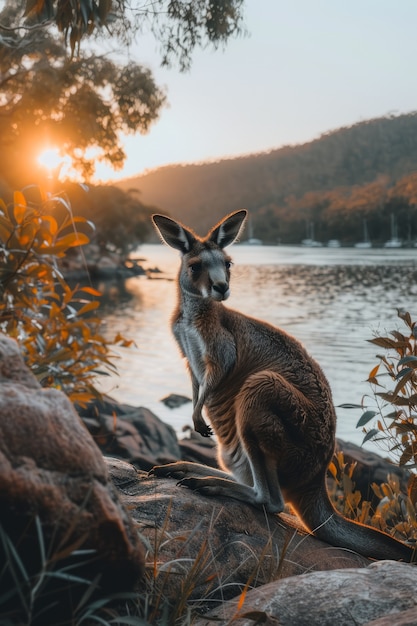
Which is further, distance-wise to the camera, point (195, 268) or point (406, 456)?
point (195, 268)

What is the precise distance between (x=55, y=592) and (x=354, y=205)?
15885 millimetres

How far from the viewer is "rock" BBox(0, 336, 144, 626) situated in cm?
196

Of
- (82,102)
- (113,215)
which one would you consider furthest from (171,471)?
(113,215)

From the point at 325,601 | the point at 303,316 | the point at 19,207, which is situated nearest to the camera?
the point at 325,601

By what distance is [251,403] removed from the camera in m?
3.43

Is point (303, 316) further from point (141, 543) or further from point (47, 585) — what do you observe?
point (47, 585)

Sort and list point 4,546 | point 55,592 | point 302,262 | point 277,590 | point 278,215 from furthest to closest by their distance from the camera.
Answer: point 302,262, point 278,215, point 277,590, point 55,592, point 4,546

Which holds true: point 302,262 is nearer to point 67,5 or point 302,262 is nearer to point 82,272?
Answer: point 82,272

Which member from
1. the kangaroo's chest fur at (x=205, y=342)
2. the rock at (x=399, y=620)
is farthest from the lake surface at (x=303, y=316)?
the rock at (x=399, y=620)

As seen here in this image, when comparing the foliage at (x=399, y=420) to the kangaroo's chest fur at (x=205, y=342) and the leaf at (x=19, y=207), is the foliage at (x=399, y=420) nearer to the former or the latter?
the kangaroo's chest fur at (x=205, y=342)

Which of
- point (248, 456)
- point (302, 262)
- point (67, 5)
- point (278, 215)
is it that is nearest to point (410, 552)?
point (248, 456)

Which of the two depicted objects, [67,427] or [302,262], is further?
[302,262]

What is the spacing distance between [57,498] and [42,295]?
316cm

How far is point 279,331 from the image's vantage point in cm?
384
